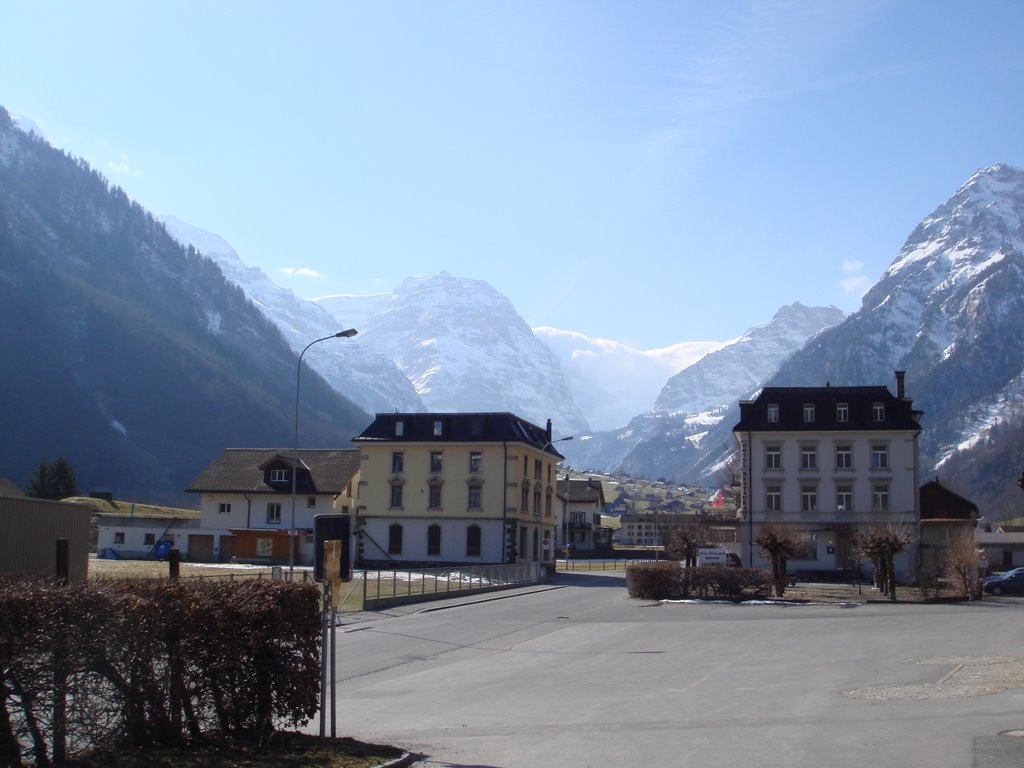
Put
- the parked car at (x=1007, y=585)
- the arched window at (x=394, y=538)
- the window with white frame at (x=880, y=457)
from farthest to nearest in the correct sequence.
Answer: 1. the arched window at (x=394, y=538)
2. the window with white frame at (x=880, y=457)
3. the parked car at (x=1007, y=585)

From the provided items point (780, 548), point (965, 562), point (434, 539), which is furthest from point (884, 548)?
point (434, 539)

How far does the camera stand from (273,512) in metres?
76.1

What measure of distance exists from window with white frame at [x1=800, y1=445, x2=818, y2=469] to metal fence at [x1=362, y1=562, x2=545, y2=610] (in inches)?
705

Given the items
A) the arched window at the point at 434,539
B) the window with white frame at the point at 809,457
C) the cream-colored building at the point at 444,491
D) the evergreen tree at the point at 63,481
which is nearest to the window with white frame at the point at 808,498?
the window with white frame at the point at 809,457

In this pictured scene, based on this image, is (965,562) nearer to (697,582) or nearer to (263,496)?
(697,582)

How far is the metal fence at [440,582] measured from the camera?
41.6 meters

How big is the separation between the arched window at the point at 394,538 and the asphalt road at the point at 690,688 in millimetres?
34465

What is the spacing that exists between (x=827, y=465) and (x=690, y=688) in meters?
50.2

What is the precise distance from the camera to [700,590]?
148ft

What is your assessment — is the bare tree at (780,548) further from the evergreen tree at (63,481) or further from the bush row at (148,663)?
the evergreen tree at (63,481)

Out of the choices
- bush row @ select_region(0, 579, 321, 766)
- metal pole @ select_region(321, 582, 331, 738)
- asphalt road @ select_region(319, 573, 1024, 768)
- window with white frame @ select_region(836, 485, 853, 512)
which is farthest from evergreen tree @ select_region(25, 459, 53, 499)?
bush row @ select_region(0, 579, 321, 766)

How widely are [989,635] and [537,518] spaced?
48807 millimetres

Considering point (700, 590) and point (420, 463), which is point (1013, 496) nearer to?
point (420, 463)

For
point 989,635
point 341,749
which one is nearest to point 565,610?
point 989,635
